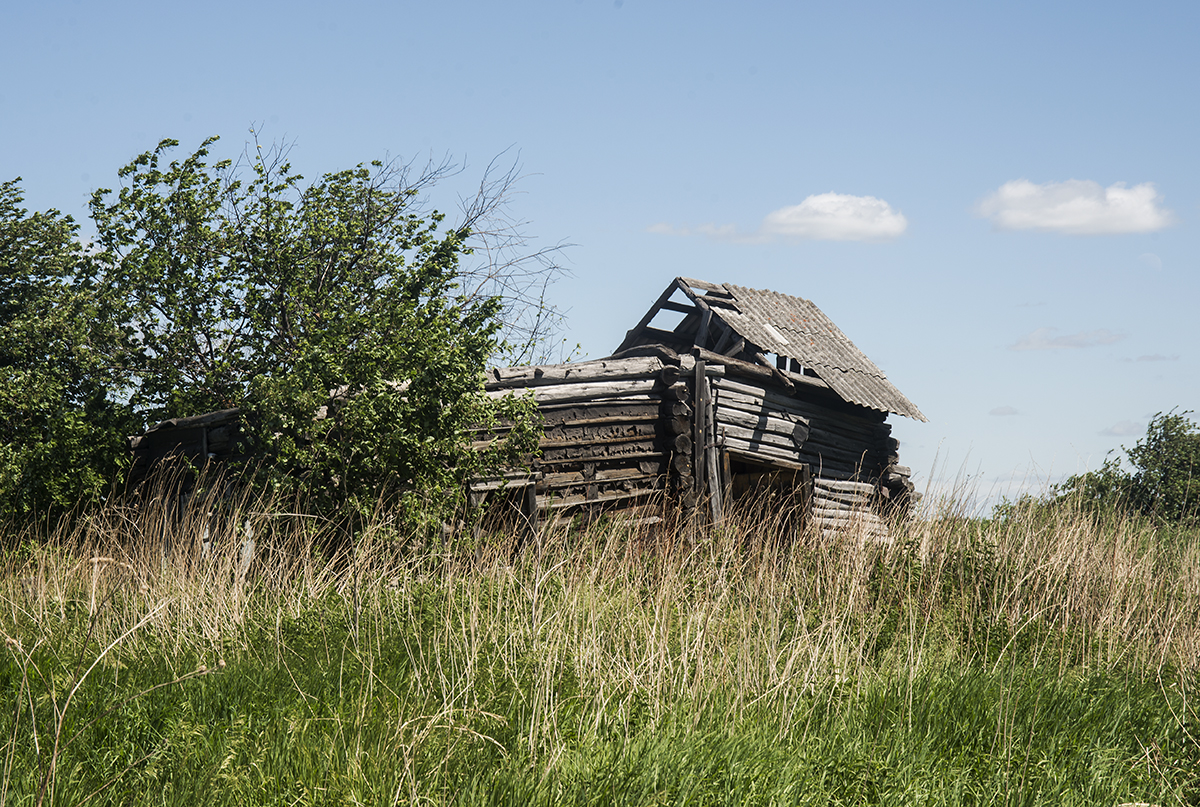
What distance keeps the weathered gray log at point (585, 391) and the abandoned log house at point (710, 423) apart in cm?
2

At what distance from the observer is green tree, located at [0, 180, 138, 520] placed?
11.8 m

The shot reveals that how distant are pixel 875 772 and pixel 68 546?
919cm

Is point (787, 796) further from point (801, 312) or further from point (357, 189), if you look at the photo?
point (801, 312)

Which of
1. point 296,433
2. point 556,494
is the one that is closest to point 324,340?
point 296,433

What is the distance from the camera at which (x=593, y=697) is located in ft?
15.4

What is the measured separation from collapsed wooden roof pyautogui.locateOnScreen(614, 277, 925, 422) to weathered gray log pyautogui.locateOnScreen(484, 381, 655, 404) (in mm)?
4039

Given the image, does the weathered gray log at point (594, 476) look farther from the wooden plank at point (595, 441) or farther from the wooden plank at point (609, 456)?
the wooden plank at point (595, 441)

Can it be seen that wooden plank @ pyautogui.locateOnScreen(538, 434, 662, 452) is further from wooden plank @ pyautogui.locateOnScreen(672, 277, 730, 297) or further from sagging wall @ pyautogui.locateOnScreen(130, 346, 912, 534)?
wooden plank @ pyautogui.locateOnScreen(672, 277, 730, 297)

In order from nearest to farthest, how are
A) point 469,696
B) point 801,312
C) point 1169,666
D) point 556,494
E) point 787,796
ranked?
point 787,796 < point 469,696 < point 1169,666 < point 556,494 < point 801,312

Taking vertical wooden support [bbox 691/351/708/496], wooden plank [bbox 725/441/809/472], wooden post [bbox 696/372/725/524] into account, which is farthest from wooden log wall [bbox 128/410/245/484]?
wooden plank [bbox 725/441/809/472]

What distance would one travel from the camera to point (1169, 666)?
6617mm

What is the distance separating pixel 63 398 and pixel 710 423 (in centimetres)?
886

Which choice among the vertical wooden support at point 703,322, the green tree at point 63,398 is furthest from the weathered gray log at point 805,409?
the green tree at point 63,398

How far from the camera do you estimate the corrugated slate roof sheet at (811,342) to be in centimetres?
1706
